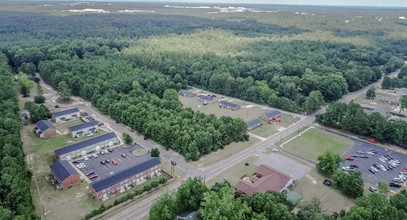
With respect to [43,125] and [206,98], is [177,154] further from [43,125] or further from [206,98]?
[206,98]

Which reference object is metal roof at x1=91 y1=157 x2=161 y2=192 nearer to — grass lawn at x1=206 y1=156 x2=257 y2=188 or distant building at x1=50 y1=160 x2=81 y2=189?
distant building at x1=50 y1=160 x2=81 y2=189

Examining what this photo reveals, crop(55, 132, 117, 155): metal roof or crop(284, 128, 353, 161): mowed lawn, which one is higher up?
crop(55, 132, 117, 155): metal roof

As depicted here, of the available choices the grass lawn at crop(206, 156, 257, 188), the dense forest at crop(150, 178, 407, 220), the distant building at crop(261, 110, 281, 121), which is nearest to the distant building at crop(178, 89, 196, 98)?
the distant building at crop(261, 110, 281, 121)

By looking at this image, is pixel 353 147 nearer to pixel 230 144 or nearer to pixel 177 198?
pixel 230 144

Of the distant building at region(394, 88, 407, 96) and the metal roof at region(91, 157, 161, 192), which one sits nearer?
the metal roof at region(91, 157, 161, 192)

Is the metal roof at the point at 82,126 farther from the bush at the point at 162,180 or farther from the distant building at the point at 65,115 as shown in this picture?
the bush at the point at 162,180

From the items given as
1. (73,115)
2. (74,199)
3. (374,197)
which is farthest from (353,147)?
(73,115)
